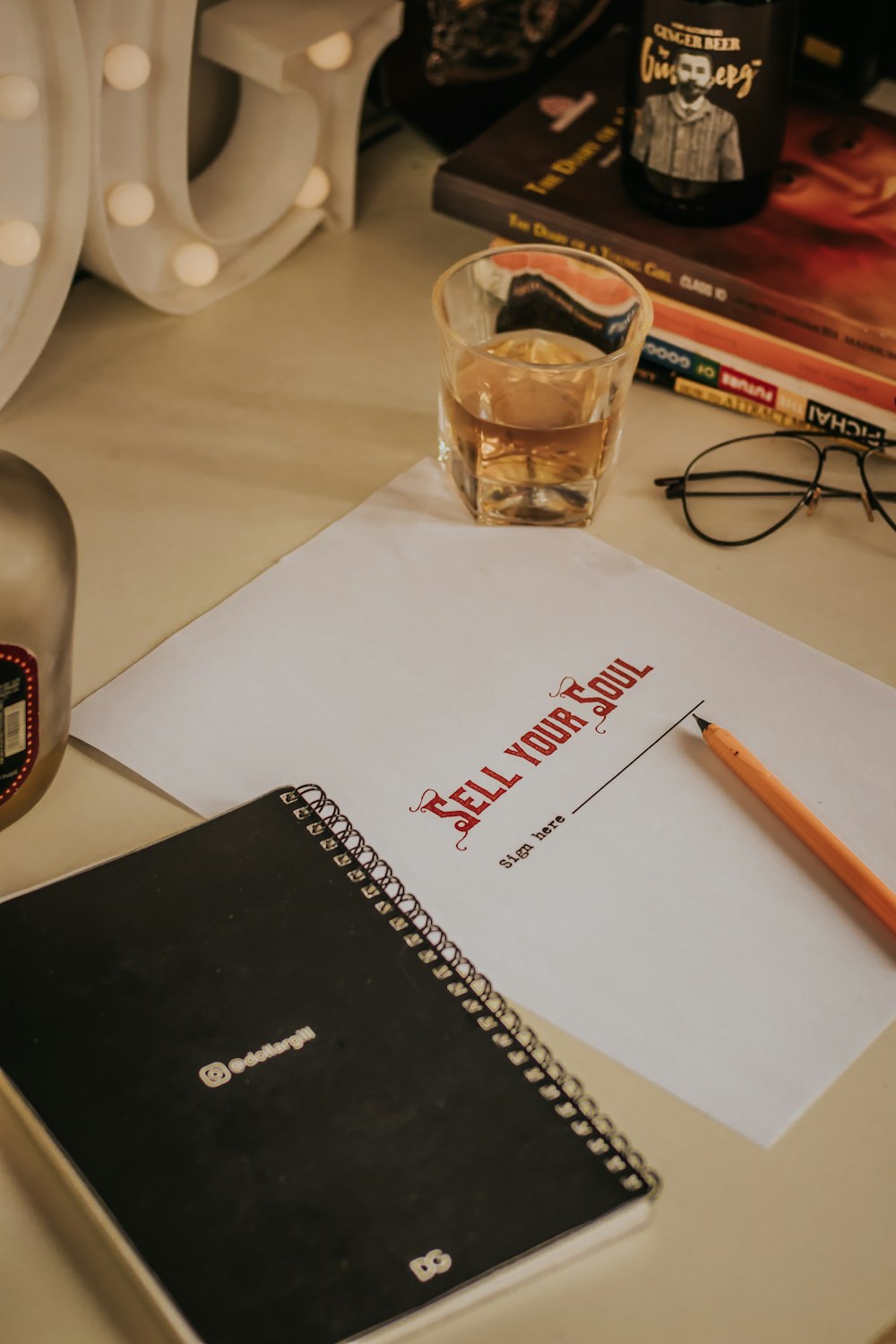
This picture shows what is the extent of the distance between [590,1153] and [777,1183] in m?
0.07

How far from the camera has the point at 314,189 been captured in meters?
0.87

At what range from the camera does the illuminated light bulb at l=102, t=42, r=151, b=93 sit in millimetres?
714

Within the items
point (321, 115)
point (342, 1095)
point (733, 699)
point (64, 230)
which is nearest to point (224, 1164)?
point (342, 1095)

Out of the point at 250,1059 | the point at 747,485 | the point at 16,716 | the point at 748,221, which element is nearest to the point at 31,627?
the point at 16,716

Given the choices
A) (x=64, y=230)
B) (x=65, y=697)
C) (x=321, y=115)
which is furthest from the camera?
(x=321, y=115)

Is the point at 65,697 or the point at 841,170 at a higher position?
the point at 841,170

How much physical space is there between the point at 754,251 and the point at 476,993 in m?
0.49

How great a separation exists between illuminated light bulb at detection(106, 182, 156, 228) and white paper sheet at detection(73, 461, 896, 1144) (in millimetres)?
226

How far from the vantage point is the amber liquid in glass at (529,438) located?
679 mm

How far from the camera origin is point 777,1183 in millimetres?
450

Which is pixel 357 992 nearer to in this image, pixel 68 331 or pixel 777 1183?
pixel 777 1183

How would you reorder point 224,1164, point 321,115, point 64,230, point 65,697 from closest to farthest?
point 224,1164 < point 65,697 < point 64,230 < point 321,115

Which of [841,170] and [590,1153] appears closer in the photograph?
[590,1153]
